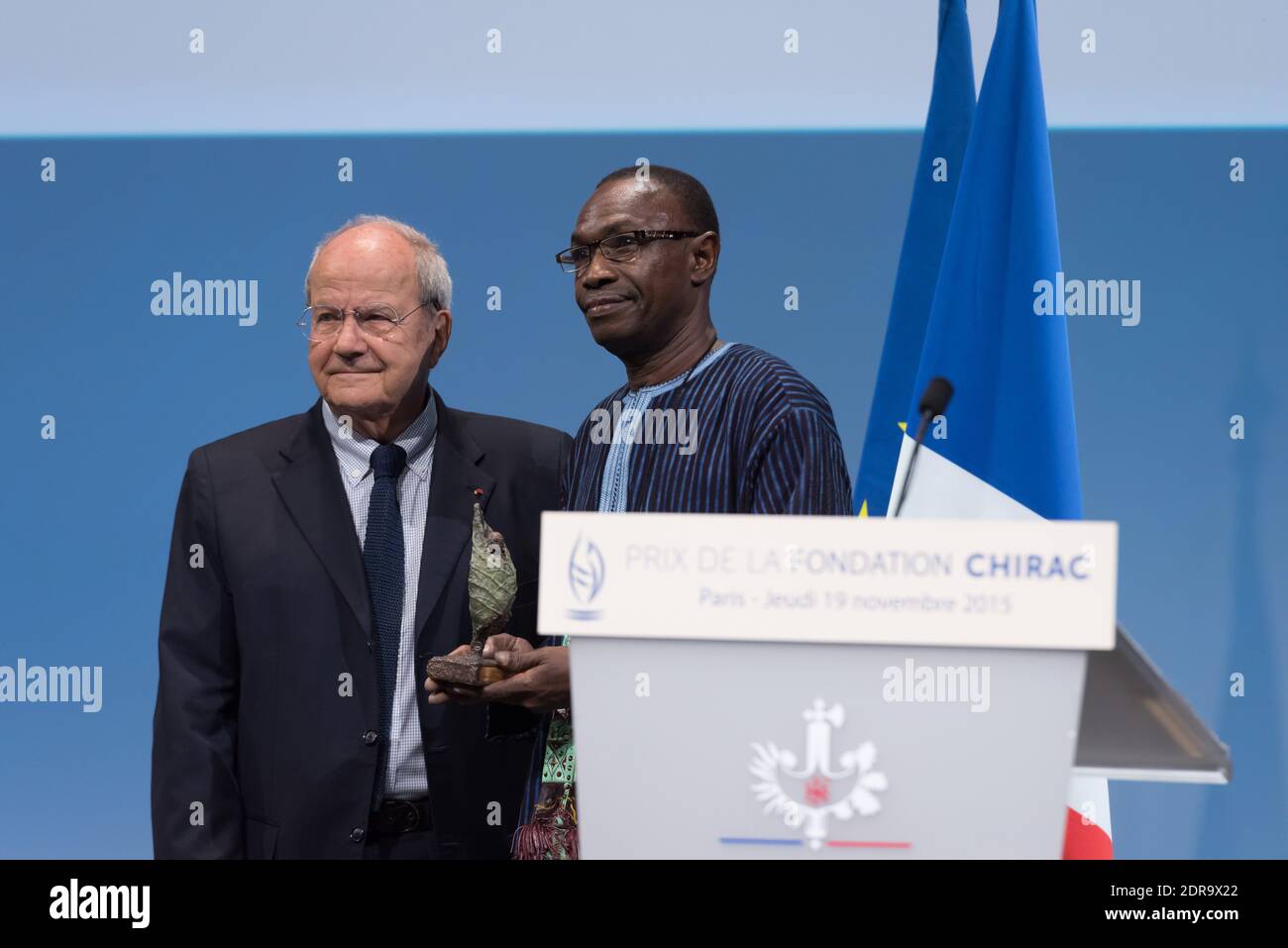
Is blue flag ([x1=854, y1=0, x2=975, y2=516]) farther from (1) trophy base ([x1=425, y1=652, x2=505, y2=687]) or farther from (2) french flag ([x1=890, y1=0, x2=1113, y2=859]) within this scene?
(1) trophy base ([x1=425, y1=652, x2=505, y2=687])

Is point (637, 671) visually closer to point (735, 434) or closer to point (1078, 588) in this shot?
point (1078, 588)

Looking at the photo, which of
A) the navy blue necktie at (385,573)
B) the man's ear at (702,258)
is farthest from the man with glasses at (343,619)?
the man's ear at (702,258)

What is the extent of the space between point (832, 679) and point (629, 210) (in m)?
1.06

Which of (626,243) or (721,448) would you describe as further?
(626,243)

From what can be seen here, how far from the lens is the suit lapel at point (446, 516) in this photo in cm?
203

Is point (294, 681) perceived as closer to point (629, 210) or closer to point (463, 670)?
point (463, 670)

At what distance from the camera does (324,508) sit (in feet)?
6.86

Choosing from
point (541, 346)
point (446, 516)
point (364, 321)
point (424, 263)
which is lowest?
point (446, 516)

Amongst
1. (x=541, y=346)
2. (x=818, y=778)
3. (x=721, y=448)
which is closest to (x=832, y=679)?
(x=818, y=778)

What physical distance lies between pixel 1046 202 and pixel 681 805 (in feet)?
5.87

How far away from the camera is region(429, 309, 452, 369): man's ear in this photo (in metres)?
2.22

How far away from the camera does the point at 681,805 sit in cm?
121

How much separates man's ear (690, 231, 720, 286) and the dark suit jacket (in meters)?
0.50
